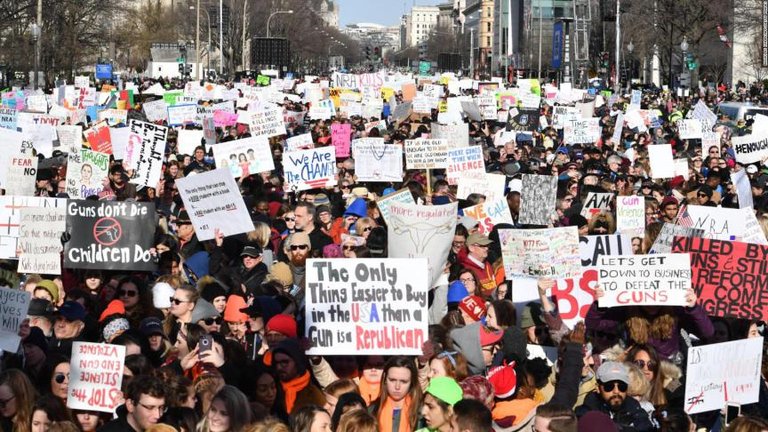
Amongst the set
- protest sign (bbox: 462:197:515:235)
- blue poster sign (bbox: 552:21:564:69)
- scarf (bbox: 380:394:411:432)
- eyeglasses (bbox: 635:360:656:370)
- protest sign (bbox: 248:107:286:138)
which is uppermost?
blue poster sign (bbox: 552:21:564:69)

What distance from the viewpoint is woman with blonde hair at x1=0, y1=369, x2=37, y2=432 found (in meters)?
6.58

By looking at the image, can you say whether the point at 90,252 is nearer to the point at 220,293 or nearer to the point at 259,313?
the point at 220,293

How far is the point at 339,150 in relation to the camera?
858 inches

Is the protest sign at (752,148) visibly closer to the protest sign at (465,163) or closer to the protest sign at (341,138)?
the protest sign at (465,163)

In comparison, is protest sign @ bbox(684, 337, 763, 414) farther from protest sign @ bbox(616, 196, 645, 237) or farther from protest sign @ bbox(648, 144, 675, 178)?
protest sign @ bbox(648, 144, 675, 178)

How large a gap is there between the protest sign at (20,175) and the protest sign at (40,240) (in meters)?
4.16

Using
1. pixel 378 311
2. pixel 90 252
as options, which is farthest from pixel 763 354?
pixel 90 252

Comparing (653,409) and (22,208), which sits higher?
(22,208)

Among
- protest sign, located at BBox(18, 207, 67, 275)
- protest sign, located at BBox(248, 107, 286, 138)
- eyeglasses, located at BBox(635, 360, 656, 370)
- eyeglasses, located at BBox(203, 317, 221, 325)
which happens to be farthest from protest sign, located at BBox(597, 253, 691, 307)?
protest sign, located at BBox(248, 107, 286, 138)

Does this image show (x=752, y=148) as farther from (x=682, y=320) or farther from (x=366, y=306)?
(x=366, y=306)

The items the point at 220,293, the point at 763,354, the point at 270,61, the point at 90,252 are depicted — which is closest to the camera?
the point at 763,354

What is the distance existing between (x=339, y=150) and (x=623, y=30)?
59.2m

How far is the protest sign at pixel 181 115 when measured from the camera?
2708 cm

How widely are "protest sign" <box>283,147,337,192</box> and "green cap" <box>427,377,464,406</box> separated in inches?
371
